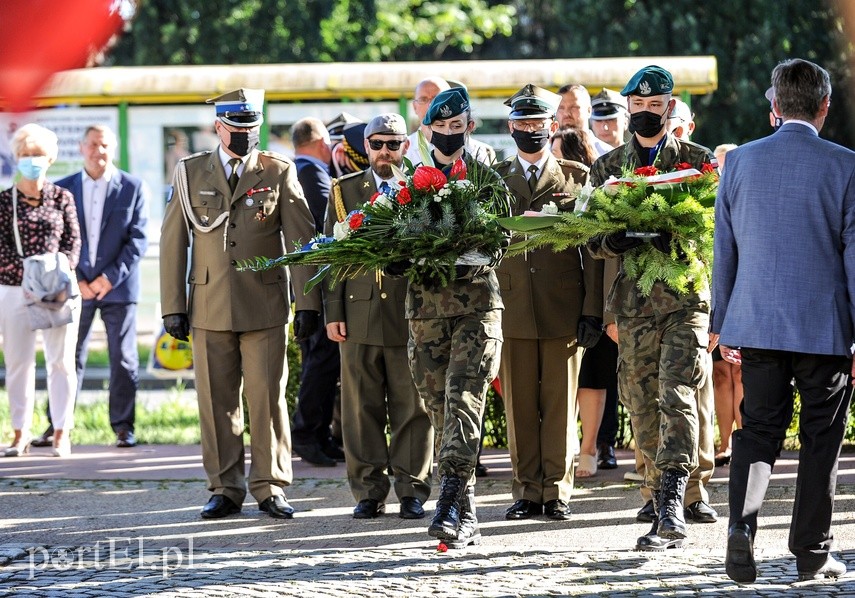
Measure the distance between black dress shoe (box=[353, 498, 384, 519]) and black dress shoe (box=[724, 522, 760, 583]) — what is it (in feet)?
7.90

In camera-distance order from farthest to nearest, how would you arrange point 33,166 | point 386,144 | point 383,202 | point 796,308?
point 33,166
point 386,144
point 383,202
point 796,308

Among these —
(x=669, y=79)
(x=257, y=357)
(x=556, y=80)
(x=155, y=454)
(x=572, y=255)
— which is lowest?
(x=155, y=454)

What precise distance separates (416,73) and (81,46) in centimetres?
1361

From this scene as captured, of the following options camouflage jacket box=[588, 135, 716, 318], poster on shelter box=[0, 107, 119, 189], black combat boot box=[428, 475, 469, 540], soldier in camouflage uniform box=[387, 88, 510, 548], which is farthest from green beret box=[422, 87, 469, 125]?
poster on shelter box=[0, 107, 119, 189]

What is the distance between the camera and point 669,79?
19.7 ft

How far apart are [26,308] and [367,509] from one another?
11.9 ft

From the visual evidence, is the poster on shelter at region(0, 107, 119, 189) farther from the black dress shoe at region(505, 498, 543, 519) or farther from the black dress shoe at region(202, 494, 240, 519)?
the black dress shoe at region(505, 498, 543, 519)

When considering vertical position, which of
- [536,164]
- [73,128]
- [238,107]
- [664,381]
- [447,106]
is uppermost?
[73,128]

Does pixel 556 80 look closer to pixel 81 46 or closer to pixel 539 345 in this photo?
pixel 539 345

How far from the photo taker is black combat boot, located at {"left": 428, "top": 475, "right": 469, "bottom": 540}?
568 centimetres

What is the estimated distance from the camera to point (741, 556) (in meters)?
4.85

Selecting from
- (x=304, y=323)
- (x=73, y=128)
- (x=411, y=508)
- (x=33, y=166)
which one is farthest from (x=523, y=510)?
(x=73, y=128)

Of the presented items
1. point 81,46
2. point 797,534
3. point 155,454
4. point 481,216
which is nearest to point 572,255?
point 481,216

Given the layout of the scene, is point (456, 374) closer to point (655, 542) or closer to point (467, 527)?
point (467, 527)
